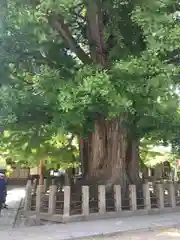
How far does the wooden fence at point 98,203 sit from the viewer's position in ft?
35.4

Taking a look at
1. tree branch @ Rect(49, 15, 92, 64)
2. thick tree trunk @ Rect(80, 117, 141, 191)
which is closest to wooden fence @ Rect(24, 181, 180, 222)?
thick tree trunk @ Rect(80, 117, 141, 191)

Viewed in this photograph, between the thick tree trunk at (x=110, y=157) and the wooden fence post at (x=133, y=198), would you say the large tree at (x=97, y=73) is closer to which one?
the thick tree trunk at (x=110, y=157)

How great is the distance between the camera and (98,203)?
1131cm

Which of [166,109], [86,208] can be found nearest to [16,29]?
[166,109]

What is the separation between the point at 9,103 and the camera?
398 inches

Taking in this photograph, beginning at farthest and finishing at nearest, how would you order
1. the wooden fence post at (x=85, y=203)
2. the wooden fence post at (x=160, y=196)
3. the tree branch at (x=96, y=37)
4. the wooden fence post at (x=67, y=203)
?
the wooden fence post at (x=160, y=196), the tree branch at (x=96, y=37), the wooden fence post at (x=85, y=203), the wooden fence post at (x=67, y=203)

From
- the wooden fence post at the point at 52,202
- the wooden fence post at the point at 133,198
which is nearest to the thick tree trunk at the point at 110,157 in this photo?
the wooden fence post at the point at 133,198

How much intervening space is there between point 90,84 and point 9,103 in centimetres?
271

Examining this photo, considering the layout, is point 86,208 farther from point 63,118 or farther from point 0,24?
point 0,24

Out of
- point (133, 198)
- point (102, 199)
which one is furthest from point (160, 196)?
point (102, 199)

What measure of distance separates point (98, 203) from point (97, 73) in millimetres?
4443

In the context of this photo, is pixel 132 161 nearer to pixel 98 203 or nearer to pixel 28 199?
pixel 98 203

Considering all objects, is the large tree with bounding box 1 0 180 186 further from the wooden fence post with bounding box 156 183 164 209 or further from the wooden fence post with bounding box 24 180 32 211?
the wooden fence post with bounding box 24 180 32 211

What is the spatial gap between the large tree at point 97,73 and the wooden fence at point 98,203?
0.90 m
